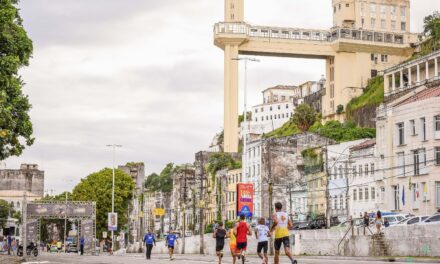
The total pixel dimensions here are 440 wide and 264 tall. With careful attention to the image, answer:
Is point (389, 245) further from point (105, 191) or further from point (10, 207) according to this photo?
point (10, 207)

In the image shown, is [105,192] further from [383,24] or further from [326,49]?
[383,24]

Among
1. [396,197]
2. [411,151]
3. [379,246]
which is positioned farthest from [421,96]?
[379,246]

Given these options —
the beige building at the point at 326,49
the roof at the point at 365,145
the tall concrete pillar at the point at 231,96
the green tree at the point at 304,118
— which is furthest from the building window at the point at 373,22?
the roof at the point at 365,145

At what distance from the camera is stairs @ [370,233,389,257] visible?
42.7 m

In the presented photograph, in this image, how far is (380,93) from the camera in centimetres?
13212

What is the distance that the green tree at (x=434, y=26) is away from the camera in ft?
406

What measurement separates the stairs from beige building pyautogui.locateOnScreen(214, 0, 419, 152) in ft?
327

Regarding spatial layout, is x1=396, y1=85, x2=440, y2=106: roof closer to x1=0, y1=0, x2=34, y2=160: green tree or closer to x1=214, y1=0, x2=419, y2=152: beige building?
x1=0, y1=0, x2=34, y2=160: green tree

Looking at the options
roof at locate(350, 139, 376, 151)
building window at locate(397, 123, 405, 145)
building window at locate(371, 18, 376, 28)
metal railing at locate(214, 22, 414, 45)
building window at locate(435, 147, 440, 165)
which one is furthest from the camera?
building window at locate(371, 18, 376, 28)

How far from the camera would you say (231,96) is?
14450 cm

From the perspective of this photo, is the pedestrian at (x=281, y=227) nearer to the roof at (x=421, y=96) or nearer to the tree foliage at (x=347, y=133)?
the roof at (x=421, y=96)

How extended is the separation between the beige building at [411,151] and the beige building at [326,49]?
222ft

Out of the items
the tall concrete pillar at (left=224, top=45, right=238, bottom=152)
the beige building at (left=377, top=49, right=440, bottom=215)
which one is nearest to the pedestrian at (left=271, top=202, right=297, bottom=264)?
the beige building at (left=377, top=49, right=440, bottom=215)

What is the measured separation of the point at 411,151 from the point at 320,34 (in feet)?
263
